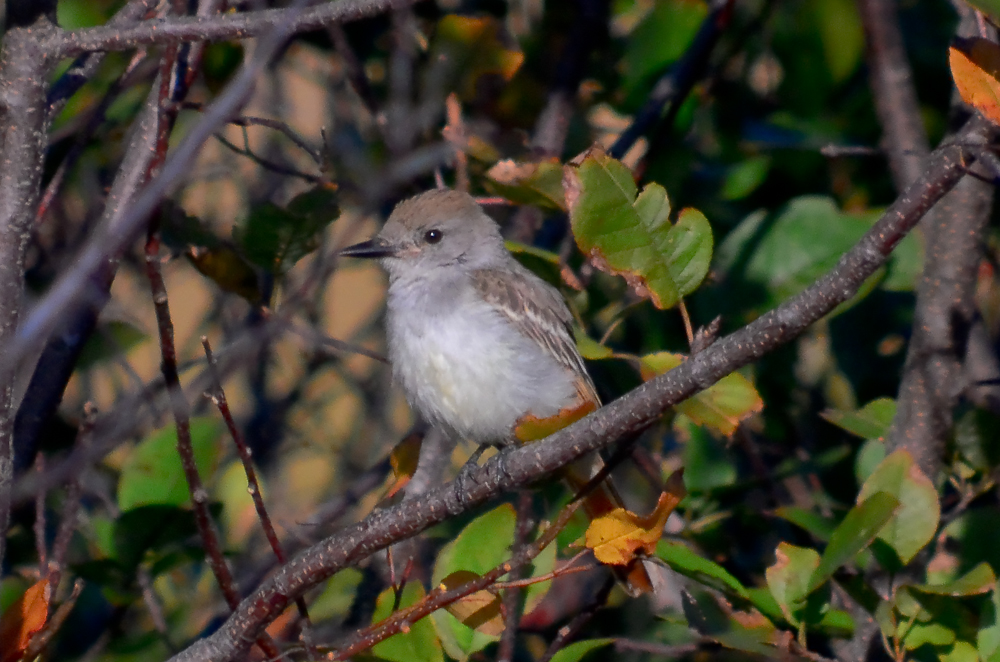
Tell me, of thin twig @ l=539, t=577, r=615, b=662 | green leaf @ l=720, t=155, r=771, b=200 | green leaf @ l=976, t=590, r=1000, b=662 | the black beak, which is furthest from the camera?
the black beak

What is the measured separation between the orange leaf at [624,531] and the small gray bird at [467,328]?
1.28 metres

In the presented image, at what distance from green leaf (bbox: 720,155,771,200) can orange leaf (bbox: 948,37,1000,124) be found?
1.64 meters

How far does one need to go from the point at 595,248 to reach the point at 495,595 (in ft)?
2.87

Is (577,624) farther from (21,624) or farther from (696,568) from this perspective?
(21,624)

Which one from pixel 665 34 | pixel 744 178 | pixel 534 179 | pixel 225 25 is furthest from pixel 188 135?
pixel 665 34

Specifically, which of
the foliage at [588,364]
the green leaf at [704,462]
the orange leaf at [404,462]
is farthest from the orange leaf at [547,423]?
the green leaf at [704,462]

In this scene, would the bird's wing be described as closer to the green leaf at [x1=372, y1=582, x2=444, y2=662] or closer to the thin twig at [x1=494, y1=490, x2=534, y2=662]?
the thin twig at [x1=494, y1=490, x2=534, y2=662]

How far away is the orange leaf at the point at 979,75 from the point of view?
7.10ft

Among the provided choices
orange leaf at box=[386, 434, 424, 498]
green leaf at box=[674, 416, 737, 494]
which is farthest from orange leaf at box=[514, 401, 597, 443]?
green leaf at box=[674, 416, 737, 494]

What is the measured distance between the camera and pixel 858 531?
2.35 m

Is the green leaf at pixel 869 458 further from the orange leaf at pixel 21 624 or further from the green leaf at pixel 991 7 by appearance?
the orange leaf at pixel 21 624

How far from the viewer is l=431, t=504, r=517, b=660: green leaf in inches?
107

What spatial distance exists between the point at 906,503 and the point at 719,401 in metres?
0.53

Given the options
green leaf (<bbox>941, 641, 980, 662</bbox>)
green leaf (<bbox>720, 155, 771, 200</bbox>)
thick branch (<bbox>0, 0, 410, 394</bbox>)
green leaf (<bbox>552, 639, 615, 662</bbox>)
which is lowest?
green leaf (<bbox>941, 641, 980, 662</bbox>)
